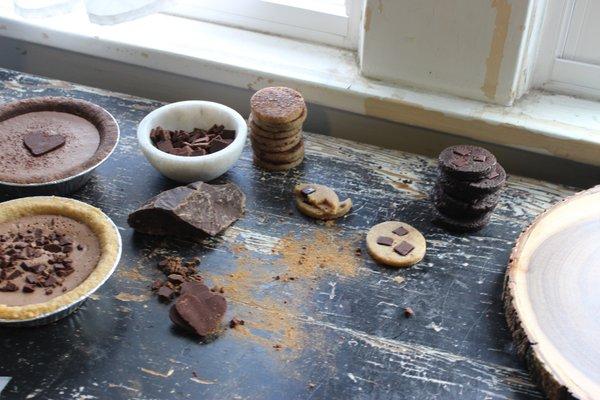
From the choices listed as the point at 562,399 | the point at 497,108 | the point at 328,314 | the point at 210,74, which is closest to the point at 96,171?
the point at 210,74

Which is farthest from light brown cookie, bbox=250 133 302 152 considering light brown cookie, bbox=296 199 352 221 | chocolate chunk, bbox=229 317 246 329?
chocolate chunk, bbox=229 317 246 329

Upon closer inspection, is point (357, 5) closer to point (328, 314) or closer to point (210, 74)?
point (210, 74)

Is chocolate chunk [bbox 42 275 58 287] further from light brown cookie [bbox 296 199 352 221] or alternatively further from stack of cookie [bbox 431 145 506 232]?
stack of cookie [bbox 431 145 506 232]

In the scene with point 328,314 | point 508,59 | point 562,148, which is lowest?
point 328,314

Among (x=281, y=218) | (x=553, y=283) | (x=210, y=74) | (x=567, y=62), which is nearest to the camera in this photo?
(x=553, y=283)

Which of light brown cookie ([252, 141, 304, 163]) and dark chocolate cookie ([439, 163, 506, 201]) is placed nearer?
dark chocolate cookie ([439, 163, 506, 201])

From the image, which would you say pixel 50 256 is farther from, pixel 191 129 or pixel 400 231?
pixel 400 231

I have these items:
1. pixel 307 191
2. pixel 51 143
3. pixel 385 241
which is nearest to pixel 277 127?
pixel 307 191
